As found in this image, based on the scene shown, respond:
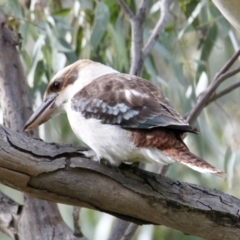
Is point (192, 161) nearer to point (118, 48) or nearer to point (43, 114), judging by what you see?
point (43, 114)

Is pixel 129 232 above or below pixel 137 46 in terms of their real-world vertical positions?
below

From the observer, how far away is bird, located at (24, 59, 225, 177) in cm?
172

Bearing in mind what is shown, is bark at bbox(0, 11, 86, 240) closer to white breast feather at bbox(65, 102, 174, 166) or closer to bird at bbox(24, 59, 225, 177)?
bird at bbox(24, 59, 225, 177)

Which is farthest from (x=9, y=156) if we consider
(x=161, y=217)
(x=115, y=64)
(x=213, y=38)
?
(x=213, y=38)

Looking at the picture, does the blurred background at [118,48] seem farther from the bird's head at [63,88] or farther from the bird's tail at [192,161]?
the bird's tail at [192,161]

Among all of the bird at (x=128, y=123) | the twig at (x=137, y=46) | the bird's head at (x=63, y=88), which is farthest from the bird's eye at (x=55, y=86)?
the twig at (x=137, y=46)

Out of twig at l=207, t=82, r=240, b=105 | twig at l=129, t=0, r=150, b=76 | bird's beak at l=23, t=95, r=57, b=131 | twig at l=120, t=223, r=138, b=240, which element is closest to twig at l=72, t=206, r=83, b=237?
twig at l=120, t=223, r=138, b=240

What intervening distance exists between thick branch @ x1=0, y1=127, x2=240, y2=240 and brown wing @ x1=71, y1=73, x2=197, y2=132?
5.1 inches

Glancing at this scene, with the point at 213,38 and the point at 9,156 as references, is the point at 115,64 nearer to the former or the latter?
the point at 213,38

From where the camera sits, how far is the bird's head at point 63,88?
6.80 ft

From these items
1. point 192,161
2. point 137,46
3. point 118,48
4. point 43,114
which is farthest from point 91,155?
point 118,48

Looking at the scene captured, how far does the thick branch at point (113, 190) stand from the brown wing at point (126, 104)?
130 mm

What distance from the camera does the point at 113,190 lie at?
1.71 m

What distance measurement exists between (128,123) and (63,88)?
1.26ft
